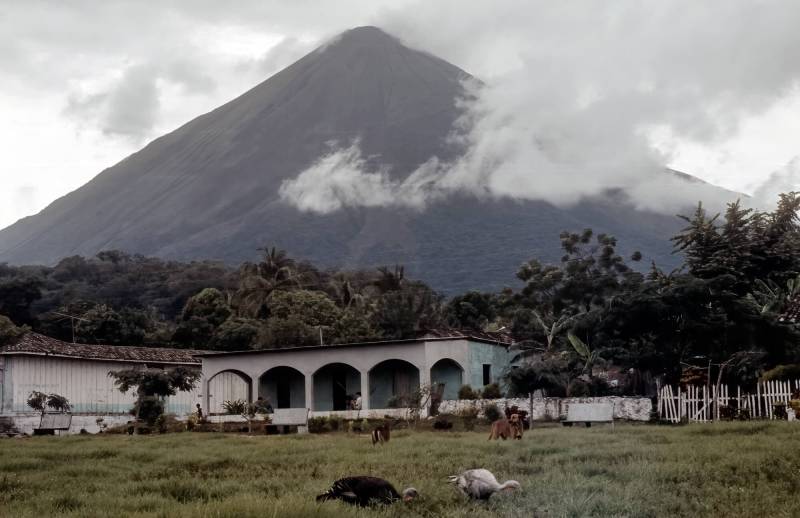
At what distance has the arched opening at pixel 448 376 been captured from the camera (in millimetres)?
37188

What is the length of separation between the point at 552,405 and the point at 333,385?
1471 cm

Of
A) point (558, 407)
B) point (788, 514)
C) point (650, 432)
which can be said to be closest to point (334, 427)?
point (558, 407)

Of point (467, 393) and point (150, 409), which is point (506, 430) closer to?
point (467, 393)

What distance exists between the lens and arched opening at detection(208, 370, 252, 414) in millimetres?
41500

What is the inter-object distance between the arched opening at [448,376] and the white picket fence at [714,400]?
41.2ft

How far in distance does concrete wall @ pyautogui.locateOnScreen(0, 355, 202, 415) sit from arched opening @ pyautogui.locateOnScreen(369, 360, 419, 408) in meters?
8.54

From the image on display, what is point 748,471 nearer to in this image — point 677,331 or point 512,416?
point 512,416

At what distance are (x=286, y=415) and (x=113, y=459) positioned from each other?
11487 mm

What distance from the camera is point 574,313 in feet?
155

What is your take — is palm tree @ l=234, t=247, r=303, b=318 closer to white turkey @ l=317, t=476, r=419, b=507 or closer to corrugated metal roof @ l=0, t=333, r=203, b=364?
corrugated metal roof @ l=0, t=333, r=203, b=364

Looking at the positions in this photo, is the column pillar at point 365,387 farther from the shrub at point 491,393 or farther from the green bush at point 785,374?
the green bush at point 785,374

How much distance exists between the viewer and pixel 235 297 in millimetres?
64125

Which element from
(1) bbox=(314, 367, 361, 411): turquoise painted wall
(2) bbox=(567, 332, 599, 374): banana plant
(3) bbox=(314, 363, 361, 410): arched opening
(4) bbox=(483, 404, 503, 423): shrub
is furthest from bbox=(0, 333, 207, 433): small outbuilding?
(2) bbox=(567, 332, 599, 374): banana plant

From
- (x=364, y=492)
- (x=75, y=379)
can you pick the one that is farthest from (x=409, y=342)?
(x=364, y=492)
